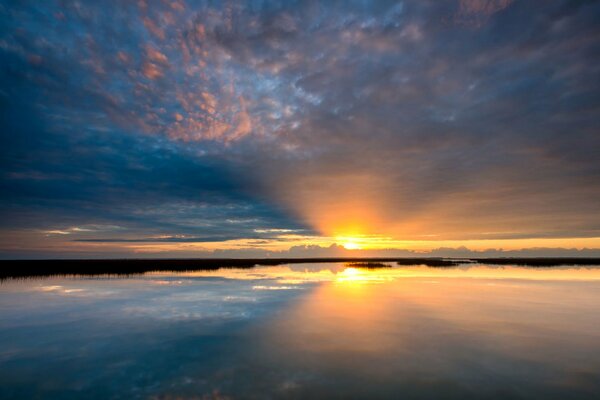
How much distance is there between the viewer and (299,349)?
14.2m

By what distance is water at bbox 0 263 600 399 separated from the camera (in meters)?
10.2

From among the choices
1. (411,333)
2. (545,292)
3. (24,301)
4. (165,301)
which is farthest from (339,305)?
(24,301)

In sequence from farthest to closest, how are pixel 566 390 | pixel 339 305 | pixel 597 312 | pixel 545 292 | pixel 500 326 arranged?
1. pixel 545 292
2. pixel 339 305
3. pixel 597 312
4. pixel 500 326
5. pixel 566 390

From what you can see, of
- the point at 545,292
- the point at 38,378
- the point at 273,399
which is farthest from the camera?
the point at 545,292

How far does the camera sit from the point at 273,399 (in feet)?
30.5

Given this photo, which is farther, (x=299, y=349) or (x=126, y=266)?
(x=126, y=266)

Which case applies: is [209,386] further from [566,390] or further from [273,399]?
[566,390]

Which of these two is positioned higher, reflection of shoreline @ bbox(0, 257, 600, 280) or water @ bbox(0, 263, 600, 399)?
reflection of shoreline @ bbox(0, 257, 600, 280)

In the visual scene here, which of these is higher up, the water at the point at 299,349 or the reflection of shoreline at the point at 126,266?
the reflection of shoreline at the point at 126,266

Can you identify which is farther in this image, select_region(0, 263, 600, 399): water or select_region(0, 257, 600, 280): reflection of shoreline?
select_region(0, 257, 600, 280): reflection of shoreline

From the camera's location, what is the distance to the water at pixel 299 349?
10211mm

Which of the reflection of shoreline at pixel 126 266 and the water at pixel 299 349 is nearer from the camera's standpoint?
the water at pixel 299 349

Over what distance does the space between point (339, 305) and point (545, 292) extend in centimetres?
2179

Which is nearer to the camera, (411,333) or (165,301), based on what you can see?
(411,333)
